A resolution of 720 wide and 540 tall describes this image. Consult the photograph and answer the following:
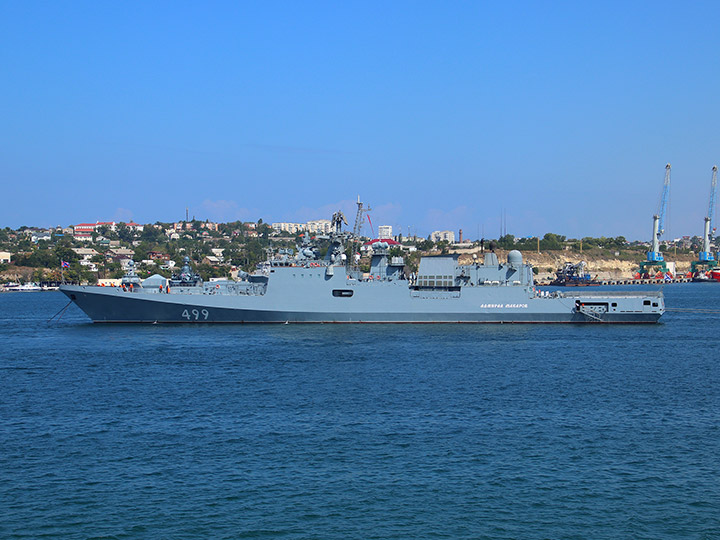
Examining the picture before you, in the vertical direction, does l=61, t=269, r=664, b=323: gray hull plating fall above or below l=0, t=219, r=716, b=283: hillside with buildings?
below

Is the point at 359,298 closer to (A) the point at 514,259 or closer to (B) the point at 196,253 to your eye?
(A) the point at 514,259

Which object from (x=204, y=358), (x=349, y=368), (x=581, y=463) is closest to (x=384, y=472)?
(x=581, y=463)

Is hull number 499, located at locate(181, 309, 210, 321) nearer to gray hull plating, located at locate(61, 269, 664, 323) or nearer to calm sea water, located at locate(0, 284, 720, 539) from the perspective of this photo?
gray hull plating, located at locate(61, 269, 664, 323)

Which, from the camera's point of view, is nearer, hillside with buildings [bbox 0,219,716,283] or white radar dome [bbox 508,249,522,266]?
white radar dome [bbox 508,249,522,266]

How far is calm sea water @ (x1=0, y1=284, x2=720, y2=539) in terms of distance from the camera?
39.7ft

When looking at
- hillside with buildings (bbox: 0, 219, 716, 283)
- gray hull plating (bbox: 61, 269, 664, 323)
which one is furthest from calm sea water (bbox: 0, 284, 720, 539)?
hillside with buildings (bbox: 0, 219, 716, 283)

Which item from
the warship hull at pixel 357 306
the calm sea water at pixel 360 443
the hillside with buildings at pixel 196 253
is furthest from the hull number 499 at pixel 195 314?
the hillside with buildings at pixel 196 253

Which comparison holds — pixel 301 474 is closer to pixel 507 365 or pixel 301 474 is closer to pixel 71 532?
pixel 71 532

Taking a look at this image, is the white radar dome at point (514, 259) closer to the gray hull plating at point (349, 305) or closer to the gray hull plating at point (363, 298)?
the gray hull plating at point (363, 298)

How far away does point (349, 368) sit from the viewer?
1011 inches

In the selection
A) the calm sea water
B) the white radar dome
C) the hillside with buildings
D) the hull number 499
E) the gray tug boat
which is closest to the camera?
the calm sea water

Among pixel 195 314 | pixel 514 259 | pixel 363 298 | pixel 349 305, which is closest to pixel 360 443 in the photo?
pixel 349 305

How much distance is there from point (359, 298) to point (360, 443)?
22435 mm

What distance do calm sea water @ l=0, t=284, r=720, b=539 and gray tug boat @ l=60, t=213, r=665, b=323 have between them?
861 centimetres
